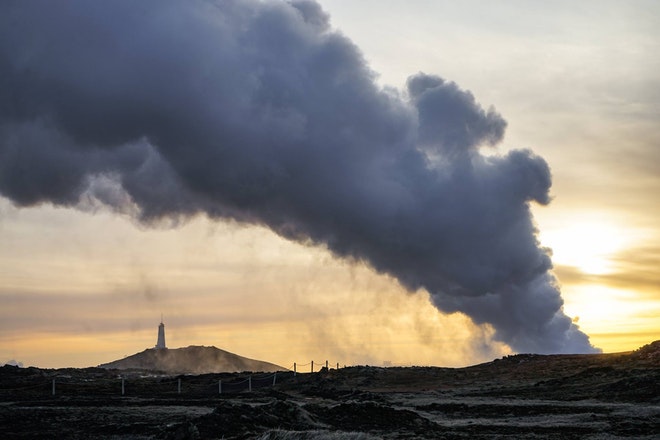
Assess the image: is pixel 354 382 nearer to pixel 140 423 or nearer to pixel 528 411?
pixel 528 411

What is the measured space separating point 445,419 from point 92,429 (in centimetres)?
1871

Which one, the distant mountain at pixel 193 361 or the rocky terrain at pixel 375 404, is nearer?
the rocky terrain at pixel 375 404

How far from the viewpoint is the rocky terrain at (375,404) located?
122ft

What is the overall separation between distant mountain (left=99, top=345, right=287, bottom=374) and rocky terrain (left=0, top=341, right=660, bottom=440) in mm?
79630

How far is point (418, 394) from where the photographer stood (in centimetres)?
6588

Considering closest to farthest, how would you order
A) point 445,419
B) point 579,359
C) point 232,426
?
point 232,426
point 445,419
point 579,359

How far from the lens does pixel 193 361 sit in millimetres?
174125

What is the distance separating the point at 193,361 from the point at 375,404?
134 metres

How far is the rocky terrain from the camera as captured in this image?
37.3 m

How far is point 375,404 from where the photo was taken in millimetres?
45062

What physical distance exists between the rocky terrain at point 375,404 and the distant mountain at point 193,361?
79.6m

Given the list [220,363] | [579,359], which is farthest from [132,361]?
[579,359]

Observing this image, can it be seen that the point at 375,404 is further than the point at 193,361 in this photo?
No

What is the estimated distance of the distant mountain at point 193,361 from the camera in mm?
170625
